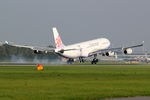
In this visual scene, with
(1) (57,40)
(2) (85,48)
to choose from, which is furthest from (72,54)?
(1) (57,40)

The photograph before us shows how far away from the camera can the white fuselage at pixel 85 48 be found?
107050mm

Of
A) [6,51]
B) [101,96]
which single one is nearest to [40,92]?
[101,96]

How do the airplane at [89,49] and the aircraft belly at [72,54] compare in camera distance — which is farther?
the airplane at [89,49]

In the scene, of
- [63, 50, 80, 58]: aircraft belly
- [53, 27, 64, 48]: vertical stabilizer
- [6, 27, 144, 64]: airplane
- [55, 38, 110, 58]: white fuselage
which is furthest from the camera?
[53, 27, 64, 48]: vertical stabilizer

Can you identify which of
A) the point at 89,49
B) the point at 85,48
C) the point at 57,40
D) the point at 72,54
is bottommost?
the point at 72,54

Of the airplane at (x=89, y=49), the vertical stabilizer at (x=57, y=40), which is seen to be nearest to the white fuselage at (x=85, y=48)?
the airplane at (x=89, y=49)

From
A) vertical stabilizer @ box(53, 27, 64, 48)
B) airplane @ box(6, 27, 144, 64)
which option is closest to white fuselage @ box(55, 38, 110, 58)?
airplane @ box(6, 27, 144, 64)

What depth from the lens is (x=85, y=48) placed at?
358 feet

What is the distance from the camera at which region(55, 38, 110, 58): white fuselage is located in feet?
351

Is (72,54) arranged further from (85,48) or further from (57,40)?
(57,40)

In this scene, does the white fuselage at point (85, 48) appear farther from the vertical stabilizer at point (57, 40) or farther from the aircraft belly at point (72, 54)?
the vertical stabilizer at point (57, 40)

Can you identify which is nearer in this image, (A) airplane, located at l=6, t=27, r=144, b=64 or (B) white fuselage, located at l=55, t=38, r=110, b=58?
(A) airplane, located at l=6, t=27, r=144, b=64

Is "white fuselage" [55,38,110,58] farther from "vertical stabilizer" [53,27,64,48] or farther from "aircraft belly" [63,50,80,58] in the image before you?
"vertical stabilizer" [53,27,64,48]

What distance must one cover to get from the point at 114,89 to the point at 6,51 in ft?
482
